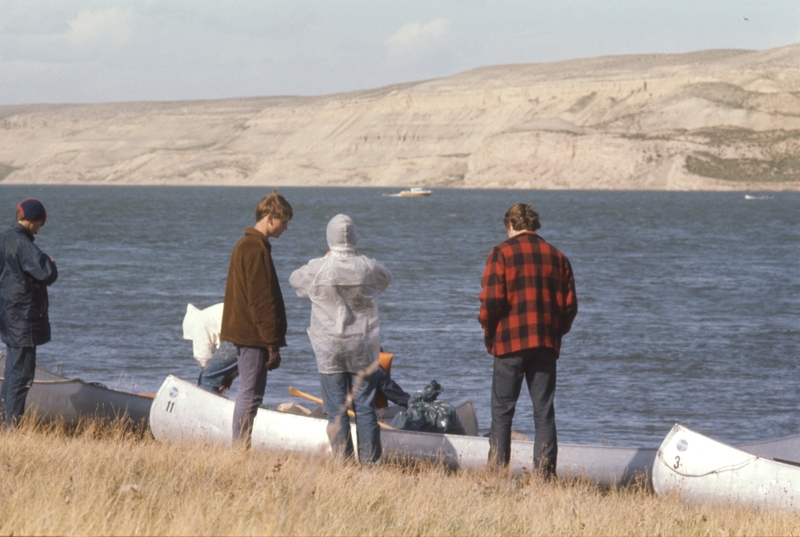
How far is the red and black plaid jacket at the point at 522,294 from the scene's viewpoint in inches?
253

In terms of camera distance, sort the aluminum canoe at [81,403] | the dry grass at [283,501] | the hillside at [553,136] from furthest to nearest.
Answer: the hillside at [553,136] < the aluminum canoe at [81,403] < the dry grass at [283,501]

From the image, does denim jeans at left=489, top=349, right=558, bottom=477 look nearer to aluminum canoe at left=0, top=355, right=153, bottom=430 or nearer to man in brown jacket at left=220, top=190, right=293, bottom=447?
man in brown jacket at left=220, top=190, right=293, bottom=447

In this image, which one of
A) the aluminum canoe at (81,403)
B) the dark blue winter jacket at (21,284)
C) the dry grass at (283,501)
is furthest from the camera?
the aluminum canoe at (81,403)

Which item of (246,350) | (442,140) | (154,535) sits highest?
(442,140)

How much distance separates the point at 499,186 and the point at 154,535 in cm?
13533

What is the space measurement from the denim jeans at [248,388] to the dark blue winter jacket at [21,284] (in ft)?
4.96

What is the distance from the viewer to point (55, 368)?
14.9 meters

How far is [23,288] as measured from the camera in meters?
7.18

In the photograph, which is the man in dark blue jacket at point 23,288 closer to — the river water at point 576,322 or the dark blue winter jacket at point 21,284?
the dark blue winter jacket at point 21,284

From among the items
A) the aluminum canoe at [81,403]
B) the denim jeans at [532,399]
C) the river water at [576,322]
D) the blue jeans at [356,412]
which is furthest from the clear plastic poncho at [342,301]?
the river water at [576,322]

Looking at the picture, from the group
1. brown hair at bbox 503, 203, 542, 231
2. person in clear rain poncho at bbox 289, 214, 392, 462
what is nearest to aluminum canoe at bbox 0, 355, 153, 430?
person in clear rain poncho at bbox 289, 214, 392, 462

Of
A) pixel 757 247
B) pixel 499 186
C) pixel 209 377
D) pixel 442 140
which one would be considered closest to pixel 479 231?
pixel 757 247

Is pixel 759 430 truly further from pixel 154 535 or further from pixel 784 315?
pixel 784 315

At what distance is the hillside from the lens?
126 meters
